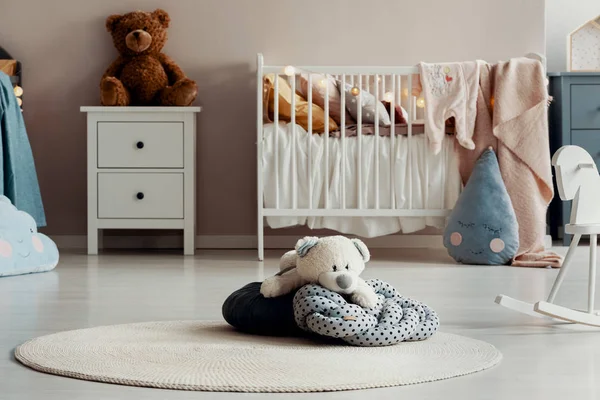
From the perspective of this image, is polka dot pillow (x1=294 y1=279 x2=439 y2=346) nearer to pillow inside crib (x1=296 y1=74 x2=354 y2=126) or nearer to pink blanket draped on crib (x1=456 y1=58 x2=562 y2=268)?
pink blanket draped on crib (x1=456 y1=58 x2=562 y2=268)

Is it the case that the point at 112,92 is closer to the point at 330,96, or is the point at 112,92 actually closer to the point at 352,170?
the point at 330,96

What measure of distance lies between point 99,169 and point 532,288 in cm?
187

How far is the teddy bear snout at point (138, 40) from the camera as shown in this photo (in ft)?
12.4

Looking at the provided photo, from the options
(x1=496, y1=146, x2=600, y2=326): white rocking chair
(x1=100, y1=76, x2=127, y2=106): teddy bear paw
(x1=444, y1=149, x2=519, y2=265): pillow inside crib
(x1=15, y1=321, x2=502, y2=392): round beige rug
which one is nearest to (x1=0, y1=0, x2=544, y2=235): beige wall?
(x1=100, y1=76, x2=127, y2=106): teddy bear paw

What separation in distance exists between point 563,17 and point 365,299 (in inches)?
134

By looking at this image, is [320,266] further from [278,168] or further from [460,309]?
[278,168]

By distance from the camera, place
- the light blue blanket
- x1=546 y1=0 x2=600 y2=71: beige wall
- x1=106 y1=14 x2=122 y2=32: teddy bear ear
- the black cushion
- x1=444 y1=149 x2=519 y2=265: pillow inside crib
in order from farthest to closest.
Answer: x1=546 y1=0 x2=600 y2=71: beige wall < x1=106 y1=14 x2=122 y2=32: teddy bear ear < the light blue blanket < x1=444 y1=149 x2=519 y2=265: pillow inside crib < the black cushion

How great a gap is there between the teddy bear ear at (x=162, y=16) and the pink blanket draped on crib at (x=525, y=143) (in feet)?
4.67

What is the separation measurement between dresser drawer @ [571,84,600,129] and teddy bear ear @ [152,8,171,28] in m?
1.80

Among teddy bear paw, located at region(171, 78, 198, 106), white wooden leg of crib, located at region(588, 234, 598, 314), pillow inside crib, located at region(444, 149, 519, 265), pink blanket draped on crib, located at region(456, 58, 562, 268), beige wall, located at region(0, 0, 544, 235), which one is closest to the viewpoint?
white wooden leg of crib, located at region(588, 234, 598, 314)

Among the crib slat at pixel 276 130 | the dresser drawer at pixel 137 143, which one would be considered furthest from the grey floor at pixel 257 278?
the dresser drawer at pixel 137 143

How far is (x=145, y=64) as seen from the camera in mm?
3844

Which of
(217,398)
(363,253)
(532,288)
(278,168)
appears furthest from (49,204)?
(217,398)

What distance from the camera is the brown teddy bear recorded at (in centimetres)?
377
